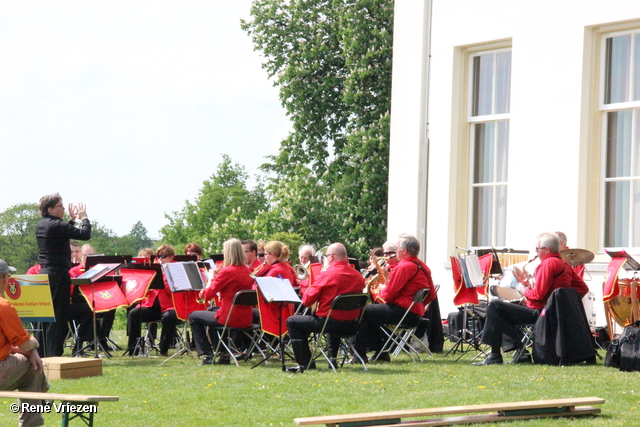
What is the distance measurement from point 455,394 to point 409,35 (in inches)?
415

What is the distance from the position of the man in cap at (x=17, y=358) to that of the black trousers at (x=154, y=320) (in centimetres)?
605

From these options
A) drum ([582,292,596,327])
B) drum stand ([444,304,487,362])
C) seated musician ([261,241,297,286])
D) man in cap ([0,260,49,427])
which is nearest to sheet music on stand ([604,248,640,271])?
drum ([582,292,596,327])

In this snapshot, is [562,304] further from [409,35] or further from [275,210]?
[275,210]

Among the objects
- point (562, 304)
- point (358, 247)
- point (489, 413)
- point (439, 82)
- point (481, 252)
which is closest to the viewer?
point (489, 413)

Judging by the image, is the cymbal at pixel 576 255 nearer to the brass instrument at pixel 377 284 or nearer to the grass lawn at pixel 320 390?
the grass lawn at pixel 320 390

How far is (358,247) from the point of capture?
27.8 metres

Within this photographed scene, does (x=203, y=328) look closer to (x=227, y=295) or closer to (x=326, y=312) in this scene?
(x=227, y=295)

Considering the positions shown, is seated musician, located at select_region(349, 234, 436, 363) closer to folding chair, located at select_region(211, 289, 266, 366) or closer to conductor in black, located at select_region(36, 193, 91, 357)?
folding chair, located at select_region(211, 289, 266, 366)

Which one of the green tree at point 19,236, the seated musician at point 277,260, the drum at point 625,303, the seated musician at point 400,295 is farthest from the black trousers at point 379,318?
the green tree at point 19,236

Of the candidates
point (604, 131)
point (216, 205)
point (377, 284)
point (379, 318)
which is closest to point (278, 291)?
point (379, 318)

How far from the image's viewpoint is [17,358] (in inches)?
282

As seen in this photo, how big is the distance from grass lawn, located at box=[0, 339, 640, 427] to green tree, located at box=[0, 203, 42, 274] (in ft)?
96.2

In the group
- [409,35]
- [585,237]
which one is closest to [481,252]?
[585,237]

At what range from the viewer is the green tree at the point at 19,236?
3947 centimetres
